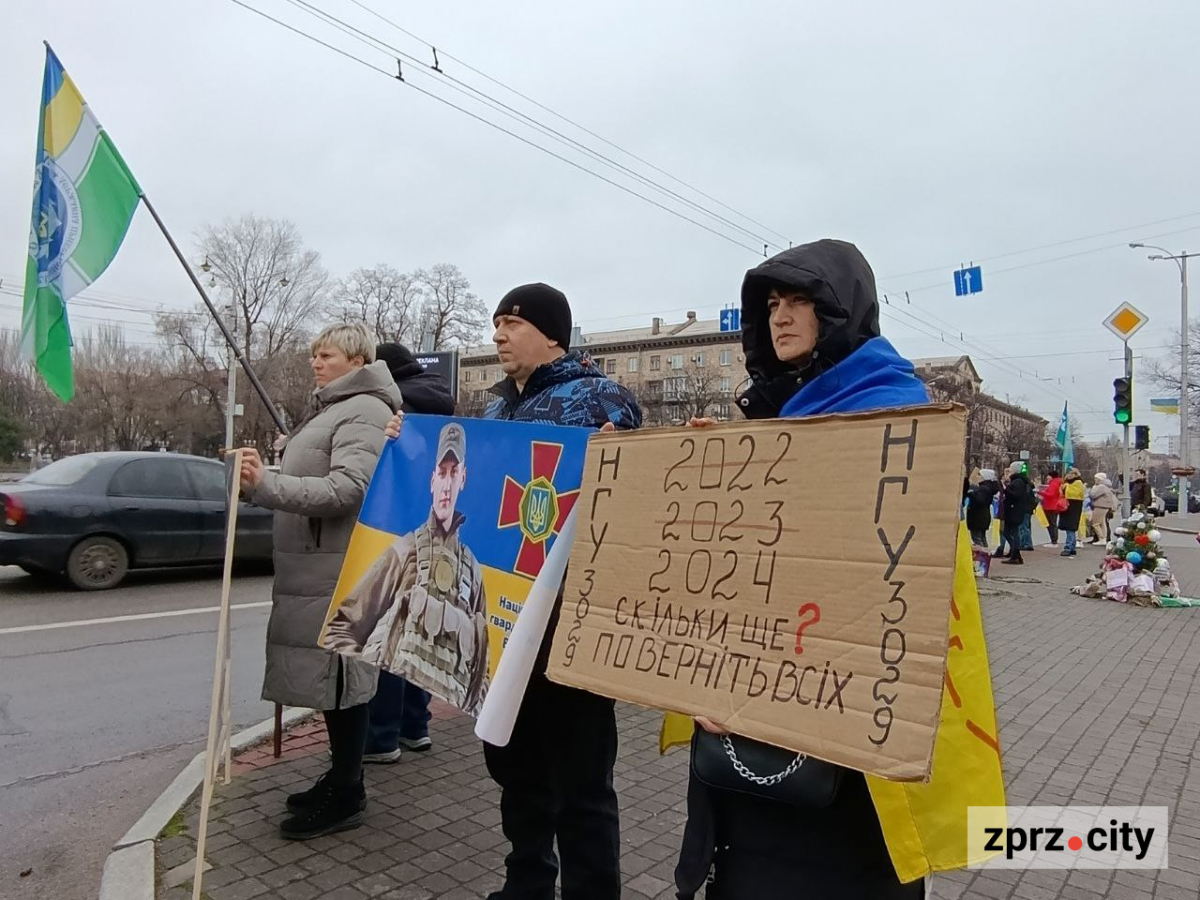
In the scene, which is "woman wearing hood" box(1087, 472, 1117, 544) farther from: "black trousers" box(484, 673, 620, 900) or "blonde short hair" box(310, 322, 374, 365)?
"black trousers" box(484, 673, 620, 900)

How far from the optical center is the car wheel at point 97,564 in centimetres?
880

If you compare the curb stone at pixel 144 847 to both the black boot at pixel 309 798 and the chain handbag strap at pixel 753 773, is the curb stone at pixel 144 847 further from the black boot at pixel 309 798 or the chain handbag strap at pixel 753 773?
the chain handbag strap at pixel 753 773

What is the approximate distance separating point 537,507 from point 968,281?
2273 centimetres

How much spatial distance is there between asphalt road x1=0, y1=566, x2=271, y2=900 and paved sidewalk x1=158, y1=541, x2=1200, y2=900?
447 mm

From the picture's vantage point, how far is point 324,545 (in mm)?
3162

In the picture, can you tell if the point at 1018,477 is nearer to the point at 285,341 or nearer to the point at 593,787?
the point at 593,787

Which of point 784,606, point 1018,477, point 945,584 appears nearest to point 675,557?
point 784,606

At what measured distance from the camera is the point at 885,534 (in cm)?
143

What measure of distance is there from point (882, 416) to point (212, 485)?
10.1 metres

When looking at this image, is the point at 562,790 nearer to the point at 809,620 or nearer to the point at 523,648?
the point at 523,648

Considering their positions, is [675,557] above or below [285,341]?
below

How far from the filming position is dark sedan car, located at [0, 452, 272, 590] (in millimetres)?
8586

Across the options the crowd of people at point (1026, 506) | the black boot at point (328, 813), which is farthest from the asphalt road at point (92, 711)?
the crowd of people at point (1026, 506)

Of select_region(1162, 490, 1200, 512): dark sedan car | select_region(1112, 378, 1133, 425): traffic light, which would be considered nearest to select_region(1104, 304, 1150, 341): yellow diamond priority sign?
select_region(1112, 378, 1133, 425): traffic light
